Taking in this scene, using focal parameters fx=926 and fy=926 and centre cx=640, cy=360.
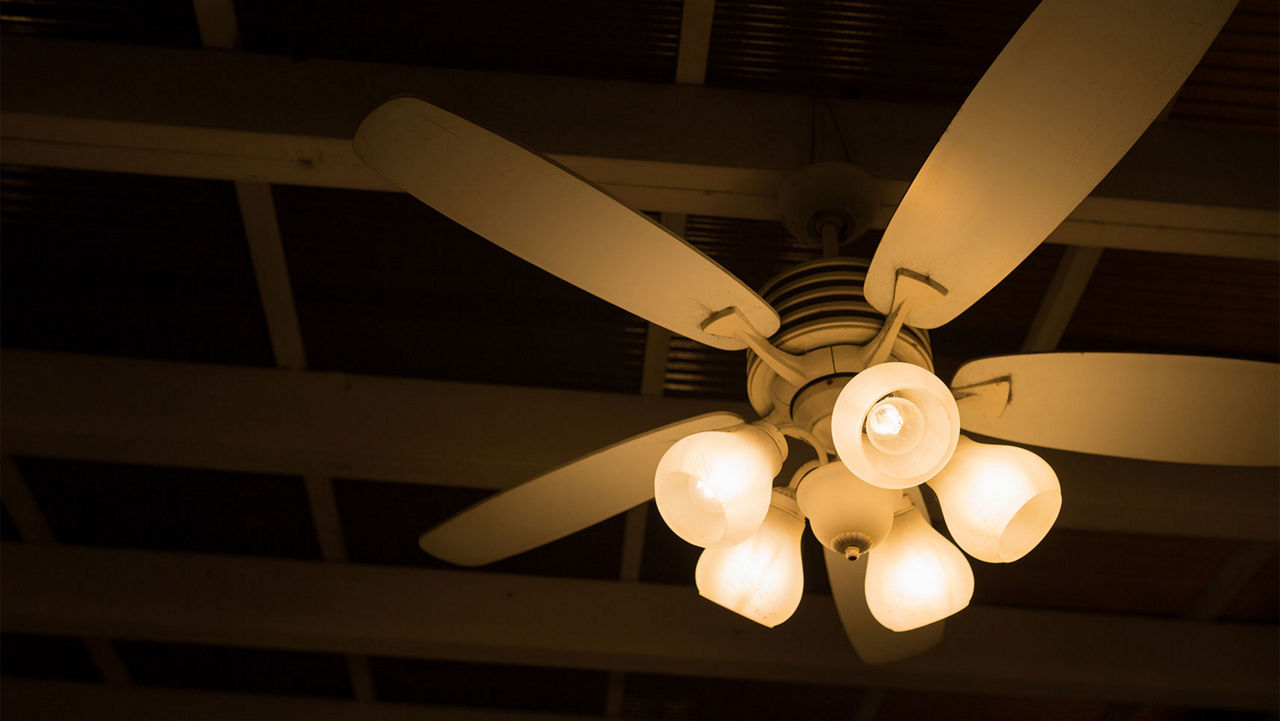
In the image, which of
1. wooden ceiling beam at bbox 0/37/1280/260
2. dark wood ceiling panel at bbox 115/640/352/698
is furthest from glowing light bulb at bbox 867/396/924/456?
dark wood ceiling panel at bbox 115/640/352/698

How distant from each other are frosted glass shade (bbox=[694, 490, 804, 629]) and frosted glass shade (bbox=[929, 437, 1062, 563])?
0.24 metres

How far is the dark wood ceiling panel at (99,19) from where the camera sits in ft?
6.25

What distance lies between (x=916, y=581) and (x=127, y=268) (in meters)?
2.06

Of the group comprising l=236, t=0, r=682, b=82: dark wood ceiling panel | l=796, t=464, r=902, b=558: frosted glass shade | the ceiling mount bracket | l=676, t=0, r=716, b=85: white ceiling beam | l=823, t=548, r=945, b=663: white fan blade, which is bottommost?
l=796, t=464, r=902, b=558: frosted glass shade

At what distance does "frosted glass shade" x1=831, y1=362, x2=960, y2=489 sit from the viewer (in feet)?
3.52

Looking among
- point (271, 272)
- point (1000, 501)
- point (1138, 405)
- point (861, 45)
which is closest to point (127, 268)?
point (271, 272)

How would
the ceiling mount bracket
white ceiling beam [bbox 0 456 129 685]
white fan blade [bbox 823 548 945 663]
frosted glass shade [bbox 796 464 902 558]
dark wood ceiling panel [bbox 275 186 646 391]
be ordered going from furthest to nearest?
white ceiling beam [bbox 0 456 129 685], dark wood ceiling panel [bbox 275 186 646 391], the ceiling mount bracket, white fan blade [bbox 823 548 945 663], frosted glass shade [bbox 796 464 902 558]

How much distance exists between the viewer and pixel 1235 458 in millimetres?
1379

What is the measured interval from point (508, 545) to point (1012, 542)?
820 millimetres

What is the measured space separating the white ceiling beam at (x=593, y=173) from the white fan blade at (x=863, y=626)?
0.72 metres

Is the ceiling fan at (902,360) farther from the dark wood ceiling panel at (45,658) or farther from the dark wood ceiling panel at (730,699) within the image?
the dark wood ceiling panel at (45,658)

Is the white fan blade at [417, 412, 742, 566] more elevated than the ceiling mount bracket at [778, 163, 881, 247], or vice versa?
the ceiling mount bracket at [778, 163, 881, 247]

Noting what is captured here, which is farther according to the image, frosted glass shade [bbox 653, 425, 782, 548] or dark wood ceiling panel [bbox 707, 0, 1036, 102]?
dark wood ceiling panel [bbox 707, 0, 1036, 102]

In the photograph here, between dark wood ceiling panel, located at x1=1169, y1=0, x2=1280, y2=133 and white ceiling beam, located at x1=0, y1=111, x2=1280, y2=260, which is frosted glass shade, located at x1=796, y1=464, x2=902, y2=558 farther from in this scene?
dark wood ceiling panel, located at x1=1169, y1=0, x2=1280, y2=133
